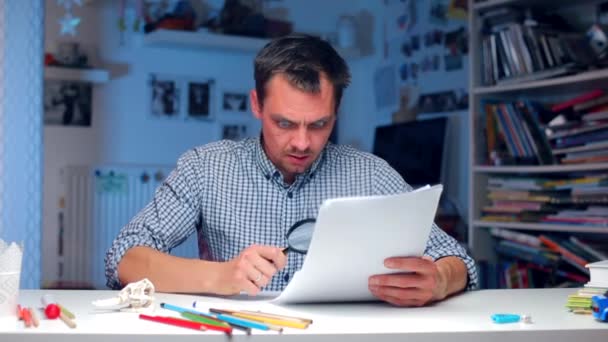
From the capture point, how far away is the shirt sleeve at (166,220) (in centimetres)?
152

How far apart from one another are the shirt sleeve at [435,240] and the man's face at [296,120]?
24cm

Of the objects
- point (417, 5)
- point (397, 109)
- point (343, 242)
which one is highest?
point (417, 5)

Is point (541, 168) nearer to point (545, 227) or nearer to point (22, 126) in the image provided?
point (545, 227)

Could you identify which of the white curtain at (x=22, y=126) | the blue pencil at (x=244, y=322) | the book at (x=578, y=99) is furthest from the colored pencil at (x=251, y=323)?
the book at (x=578, y=99)

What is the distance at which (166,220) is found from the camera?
1.64 meters

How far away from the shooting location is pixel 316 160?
5.99 feet

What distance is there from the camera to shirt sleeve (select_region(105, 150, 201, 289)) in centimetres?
152

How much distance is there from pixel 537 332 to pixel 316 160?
88 cm

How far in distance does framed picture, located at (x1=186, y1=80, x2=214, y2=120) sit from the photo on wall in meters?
0.58

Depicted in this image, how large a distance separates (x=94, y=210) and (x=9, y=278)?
11.2 feet

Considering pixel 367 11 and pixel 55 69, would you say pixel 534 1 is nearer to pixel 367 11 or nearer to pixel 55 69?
pixel 367 11

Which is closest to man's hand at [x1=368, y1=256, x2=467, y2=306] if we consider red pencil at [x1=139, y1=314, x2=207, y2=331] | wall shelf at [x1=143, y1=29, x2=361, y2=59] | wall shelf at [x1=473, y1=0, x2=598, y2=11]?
red pencil at [x1=139, y1=314, x2=207, y2=331]

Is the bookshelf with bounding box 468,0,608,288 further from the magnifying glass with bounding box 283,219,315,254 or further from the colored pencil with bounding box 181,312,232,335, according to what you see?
the colored pencil with bounding box 181,312,232,335

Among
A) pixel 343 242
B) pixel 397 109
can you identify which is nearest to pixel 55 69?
pixel 397 109
